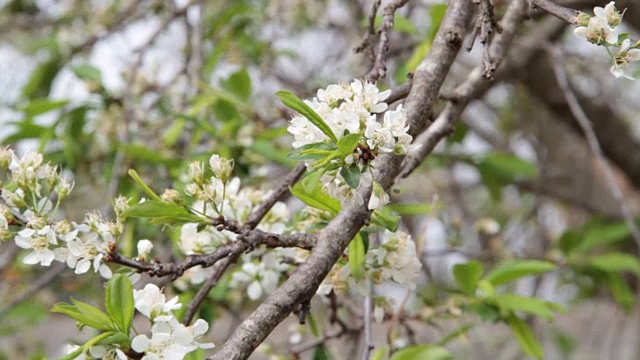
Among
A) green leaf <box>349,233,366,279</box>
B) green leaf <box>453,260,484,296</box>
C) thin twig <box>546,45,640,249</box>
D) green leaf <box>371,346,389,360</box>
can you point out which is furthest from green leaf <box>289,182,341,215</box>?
thin twig <box>546,45,640,249</box>

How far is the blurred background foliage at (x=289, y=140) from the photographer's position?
130 cm

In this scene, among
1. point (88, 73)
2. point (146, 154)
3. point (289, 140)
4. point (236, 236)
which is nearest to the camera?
point (236, 236)

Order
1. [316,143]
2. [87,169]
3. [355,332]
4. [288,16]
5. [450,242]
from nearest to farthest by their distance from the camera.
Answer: [316,143]
[355,332]
[450,242]
[87,169]
[288,16]

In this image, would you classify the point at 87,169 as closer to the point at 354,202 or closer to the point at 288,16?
the point at 288,16

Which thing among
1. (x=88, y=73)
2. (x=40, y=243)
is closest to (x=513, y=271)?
(x=40, y=243)

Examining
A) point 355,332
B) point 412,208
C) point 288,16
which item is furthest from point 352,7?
point 355,332

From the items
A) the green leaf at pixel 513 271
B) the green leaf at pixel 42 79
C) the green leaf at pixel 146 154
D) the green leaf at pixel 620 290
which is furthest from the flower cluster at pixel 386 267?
the green leaf at pixel 42 79

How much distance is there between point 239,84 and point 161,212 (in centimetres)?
88

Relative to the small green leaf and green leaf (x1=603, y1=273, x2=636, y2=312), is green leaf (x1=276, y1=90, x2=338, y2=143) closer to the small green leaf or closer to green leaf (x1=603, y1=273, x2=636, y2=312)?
the small green leaf

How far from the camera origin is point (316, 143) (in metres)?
0.62

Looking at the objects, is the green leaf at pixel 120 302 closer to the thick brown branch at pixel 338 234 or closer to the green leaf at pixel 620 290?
the thick brown branch at pixel 338 234

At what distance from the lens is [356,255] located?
73cm

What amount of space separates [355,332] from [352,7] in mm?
1396

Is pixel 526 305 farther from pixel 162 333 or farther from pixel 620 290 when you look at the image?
pixel 620 290
